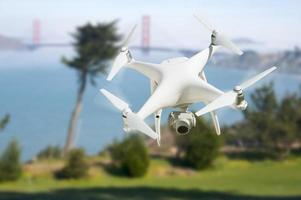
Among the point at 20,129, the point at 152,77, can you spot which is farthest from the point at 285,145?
the point at 152,77

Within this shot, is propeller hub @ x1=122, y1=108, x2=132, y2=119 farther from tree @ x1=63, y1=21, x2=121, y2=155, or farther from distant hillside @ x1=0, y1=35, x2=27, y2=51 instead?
distant hillside @ x1=0, y1=35, x2=27, y2=51

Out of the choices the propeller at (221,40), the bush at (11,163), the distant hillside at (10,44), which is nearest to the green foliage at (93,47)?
the distant hillside at (10,44)

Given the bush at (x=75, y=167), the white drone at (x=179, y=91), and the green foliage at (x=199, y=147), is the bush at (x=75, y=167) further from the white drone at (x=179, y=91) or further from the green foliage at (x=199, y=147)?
the white drone at (x=179, y=91)

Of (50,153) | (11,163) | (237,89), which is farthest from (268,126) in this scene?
(237,89)

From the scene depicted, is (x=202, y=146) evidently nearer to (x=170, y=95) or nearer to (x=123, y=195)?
(x=123, y=195)

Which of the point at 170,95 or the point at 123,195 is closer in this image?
the point at 170,95

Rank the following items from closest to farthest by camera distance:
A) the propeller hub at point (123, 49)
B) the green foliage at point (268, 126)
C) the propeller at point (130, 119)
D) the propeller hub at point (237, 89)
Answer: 1. the propeller at point (130, 119)
2. the propeller hub at point (237, 89)
3. the propeller hub at point (123, 49)
4. the green foliage at point (268, 126)
